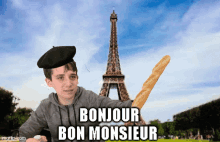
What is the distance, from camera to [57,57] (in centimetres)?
269

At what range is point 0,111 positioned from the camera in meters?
26.0

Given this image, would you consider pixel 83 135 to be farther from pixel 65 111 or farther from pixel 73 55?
pixel 73 55

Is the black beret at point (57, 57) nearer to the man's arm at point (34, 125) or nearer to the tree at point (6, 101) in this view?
the man's arm at point (34, 125)

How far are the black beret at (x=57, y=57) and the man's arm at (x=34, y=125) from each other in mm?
836

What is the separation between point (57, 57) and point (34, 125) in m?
1.21

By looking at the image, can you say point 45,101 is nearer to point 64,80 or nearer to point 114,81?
point 64,80

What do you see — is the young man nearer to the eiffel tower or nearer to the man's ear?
the man's ear

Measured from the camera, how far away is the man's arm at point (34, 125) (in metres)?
3.12

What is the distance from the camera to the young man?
2732mm

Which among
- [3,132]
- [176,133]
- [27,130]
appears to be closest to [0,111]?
[3,132]

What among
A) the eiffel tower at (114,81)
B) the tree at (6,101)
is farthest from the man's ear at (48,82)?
the eiffel tower at (114,81)

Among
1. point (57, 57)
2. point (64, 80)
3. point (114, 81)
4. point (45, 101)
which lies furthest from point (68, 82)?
point (114, 81)

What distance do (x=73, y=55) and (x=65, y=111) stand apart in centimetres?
85

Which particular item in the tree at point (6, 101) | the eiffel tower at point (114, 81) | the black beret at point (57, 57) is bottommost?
the tree at point (6, 101)
